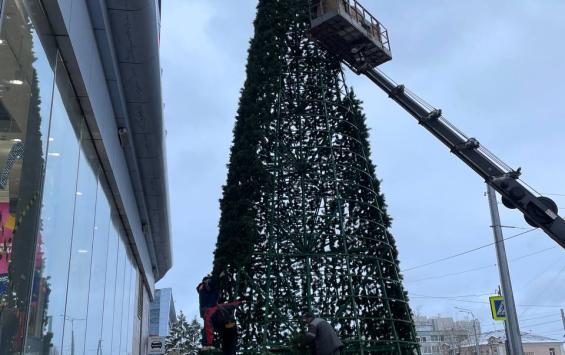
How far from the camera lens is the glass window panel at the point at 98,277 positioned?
11.2m

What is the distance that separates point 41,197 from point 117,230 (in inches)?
320

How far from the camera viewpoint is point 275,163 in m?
11.2

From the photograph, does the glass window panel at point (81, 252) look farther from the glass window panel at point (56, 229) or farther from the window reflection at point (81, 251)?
the glass window panel at point (56, 229)

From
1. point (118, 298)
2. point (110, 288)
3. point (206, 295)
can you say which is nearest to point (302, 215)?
point (206, 295)

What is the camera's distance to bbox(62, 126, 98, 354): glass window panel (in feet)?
29.7

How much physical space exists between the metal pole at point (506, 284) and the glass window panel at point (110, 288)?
10.5 meters

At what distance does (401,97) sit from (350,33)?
322 cm

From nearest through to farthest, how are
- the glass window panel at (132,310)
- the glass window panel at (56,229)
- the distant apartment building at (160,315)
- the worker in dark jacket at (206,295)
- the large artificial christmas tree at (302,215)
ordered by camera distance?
the glass window panel at (56,229) → the worker in dark jacket at (206,295) → the large artificial christmas tree at (302,215) → the glass window panel at (132,310) → the distant apartment building at (160,315)

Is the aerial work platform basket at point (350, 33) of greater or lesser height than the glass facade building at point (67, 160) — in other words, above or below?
above

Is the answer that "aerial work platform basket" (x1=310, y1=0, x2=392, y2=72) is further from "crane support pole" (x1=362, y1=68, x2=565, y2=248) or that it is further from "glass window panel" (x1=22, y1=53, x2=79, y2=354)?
"glass window panel" (x1=22, y1=53, x2=79, y2=354)

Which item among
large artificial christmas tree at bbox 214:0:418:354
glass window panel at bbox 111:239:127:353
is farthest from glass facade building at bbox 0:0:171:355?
large artificial christmas tree at bbox 214:0:418:354

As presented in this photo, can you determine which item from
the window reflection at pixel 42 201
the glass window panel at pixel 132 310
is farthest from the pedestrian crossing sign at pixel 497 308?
the window reflection at pixel 42 201

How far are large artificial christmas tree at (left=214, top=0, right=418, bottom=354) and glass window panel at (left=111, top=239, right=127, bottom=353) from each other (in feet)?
18.7

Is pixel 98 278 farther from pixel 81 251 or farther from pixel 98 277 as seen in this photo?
pixel 81 251
